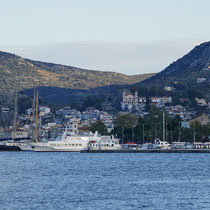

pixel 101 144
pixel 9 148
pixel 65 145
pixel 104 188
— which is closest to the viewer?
pixel 104 188

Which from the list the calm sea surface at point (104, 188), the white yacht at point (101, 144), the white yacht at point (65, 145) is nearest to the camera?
the calm sea surface at point (104, 188)

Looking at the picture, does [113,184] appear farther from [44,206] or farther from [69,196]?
[44,206]

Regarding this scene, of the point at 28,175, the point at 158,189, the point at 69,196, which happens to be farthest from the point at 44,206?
the point at 28,175

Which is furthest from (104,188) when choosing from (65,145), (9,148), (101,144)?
(9,148)

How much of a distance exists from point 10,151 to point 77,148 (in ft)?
58.9

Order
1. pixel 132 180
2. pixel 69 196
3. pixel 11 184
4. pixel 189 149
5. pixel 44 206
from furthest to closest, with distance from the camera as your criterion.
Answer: pixel 189 149 → pixel 132 180 → pixel 11 184 → pixel 69 196 → pixel 44 206

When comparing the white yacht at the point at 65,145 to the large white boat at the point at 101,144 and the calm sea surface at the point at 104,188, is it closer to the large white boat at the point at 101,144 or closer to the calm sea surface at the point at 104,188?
the large white boat at the point at 101,144

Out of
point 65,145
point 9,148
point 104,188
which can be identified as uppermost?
point 65,145

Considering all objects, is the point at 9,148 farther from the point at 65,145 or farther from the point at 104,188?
the point at 104,188

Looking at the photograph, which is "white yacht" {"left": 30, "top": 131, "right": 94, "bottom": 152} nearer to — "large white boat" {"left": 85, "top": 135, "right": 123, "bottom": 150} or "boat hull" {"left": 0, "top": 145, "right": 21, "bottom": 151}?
"large white boat" {"left": 85, "top": 135, "right": 123, "bottom": 150}

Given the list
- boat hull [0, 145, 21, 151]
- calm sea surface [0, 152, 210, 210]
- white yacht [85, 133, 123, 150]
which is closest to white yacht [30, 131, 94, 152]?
white yacht [85, 133, 123, 150]

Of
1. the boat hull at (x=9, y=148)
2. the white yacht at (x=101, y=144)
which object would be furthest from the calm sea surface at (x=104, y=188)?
the boat hull at (x=9, y=148)

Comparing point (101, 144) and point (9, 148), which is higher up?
point (101, 144)

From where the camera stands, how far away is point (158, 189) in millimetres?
74500
